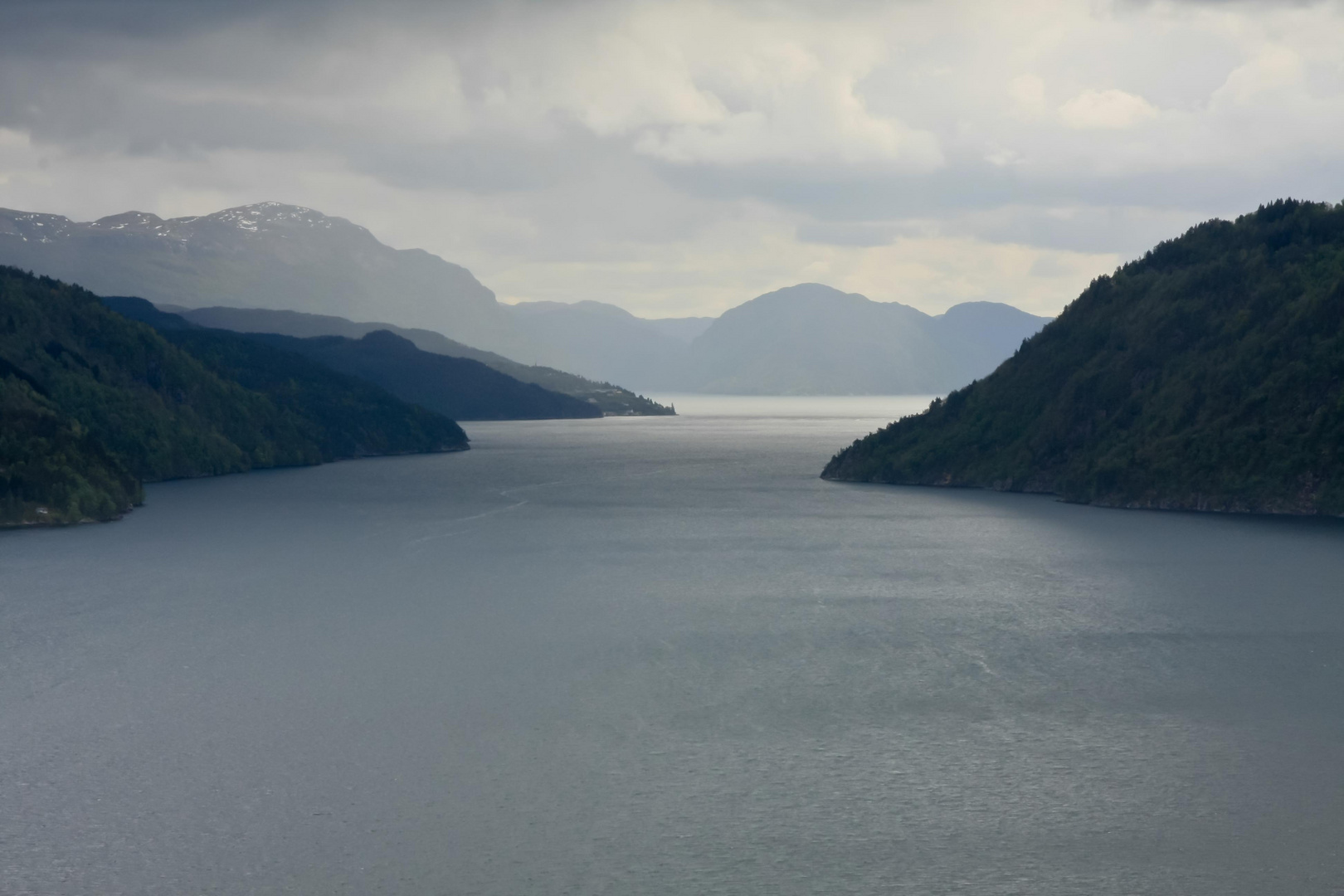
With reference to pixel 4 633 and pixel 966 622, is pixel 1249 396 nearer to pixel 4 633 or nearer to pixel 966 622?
pixel 966 622

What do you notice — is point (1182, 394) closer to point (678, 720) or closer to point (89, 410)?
point (678, 720)

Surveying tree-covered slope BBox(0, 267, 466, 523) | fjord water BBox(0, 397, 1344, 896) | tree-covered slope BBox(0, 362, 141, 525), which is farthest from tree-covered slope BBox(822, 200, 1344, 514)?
tree-covered slope BBox(0, 267, 466, 523)

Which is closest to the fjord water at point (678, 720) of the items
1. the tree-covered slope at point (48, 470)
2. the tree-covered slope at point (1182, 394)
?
the tree-covered slope at point (48, 470)

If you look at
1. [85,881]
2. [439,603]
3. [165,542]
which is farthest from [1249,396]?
[85,881]

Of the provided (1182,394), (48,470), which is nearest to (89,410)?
(48,470)

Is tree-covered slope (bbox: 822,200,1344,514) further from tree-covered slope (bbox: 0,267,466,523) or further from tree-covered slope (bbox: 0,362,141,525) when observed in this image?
tree-covered slope (bbox: 0,267,466,523)

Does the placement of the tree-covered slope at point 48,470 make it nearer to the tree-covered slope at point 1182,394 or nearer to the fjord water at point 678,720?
the fjord water at point 678,720
